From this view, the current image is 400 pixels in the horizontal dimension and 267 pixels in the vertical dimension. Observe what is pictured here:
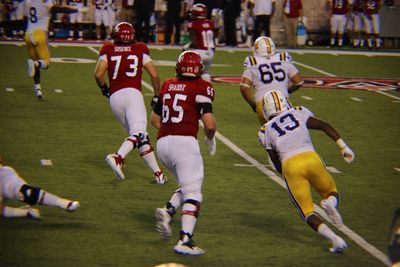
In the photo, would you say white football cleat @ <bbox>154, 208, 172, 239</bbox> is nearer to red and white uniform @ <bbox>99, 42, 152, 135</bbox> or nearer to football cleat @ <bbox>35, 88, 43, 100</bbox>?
red and white uniform @ <bbox>99, 42, 152, 135</bbox>

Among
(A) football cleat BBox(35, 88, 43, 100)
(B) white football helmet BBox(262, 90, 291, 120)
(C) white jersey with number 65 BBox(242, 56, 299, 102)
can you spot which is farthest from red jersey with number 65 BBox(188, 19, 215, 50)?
(B) white football helmet BBox(262, 90, 291, 120)

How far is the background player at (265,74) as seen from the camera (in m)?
12.2

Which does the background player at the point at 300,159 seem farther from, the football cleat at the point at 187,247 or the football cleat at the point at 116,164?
the football cleat at the point at 116,164

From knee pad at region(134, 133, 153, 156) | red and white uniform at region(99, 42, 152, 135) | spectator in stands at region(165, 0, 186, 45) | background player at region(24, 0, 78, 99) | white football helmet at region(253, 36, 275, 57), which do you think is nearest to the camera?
knee pad at region(134, 133, 153, 156)

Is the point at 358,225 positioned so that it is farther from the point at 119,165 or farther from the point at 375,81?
the point at 375,81

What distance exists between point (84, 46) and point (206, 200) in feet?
56.4

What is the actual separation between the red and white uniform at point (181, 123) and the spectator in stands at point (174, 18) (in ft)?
60.2

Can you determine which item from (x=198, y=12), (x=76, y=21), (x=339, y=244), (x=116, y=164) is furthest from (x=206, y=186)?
(x=76, y=21)

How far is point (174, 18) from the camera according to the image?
27.0 m

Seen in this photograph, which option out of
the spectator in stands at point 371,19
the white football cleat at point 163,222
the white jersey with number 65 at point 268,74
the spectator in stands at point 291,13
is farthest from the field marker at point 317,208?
the spectator in stands at point 371,19

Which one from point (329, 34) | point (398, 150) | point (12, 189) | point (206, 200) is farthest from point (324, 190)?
point (329, 34)

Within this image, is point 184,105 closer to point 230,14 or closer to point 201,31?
point 201,31

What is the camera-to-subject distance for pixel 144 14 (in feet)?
86.2

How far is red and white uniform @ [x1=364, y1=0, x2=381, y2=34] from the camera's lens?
28328mm
